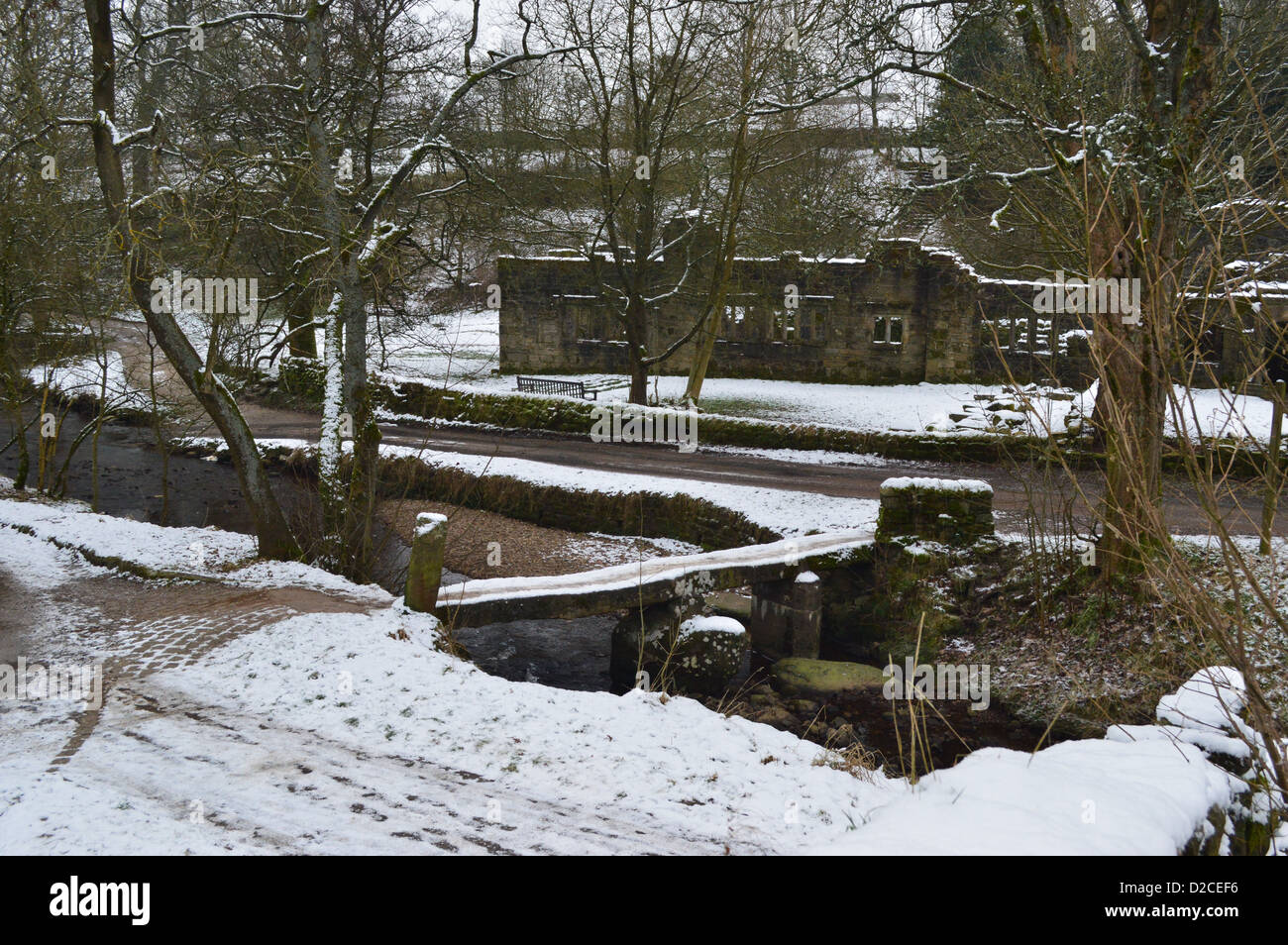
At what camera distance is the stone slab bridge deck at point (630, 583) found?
33.3 feet

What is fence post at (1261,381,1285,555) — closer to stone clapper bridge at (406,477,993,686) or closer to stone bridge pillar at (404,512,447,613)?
stone clapper bridge at (406,477,993,686)

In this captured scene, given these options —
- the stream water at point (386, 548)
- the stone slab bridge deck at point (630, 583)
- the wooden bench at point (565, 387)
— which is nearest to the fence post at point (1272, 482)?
the stream water at point (386, 548)

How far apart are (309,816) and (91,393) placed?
20.8 m

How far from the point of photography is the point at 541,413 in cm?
2244

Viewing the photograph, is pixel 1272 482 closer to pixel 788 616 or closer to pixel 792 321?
pixel 788 616

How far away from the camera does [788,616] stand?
12.6 meters

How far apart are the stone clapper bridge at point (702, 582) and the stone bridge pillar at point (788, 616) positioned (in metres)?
0.01

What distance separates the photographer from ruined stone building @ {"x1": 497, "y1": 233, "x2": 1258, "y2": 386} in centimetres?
2602

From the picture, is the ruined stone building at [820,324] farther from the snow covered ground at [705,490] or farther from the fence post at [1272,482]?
the fence post at [1272,482]

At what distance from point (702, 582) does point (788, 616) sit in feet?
4.96

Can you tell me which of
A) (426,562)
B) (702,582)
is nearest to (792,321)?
(702,582)

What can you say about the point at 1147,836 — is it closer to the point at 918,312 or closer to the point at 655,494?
the point at 655,494
